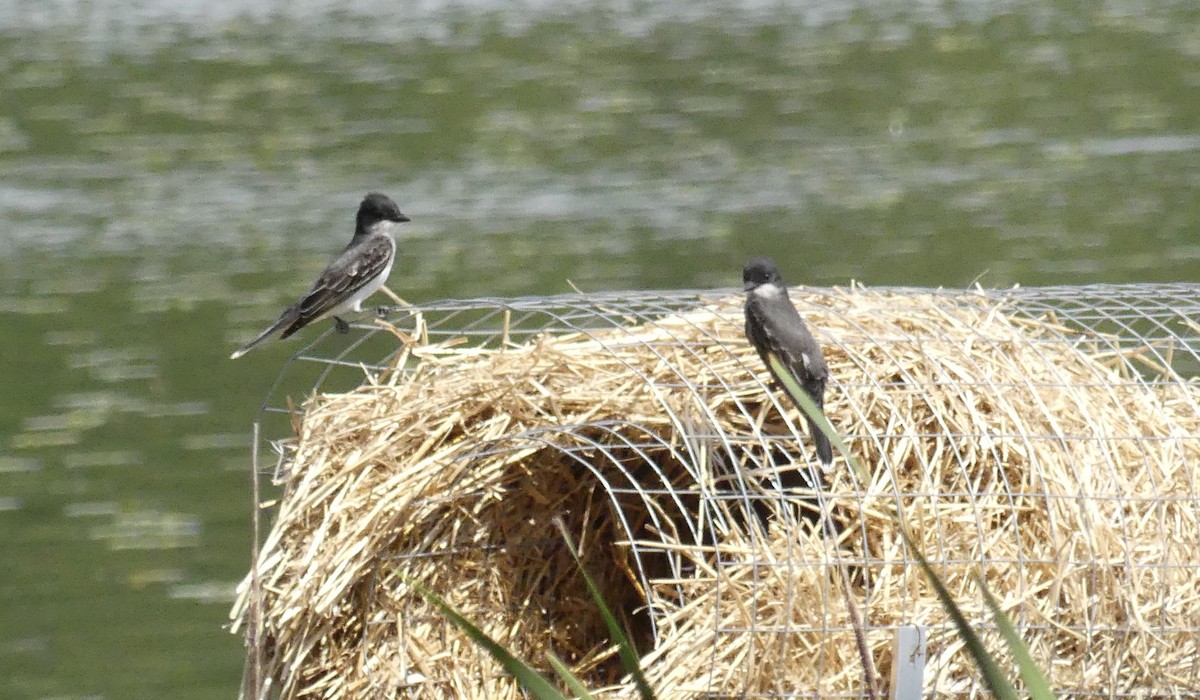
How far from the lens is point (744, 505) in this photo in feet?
19.1

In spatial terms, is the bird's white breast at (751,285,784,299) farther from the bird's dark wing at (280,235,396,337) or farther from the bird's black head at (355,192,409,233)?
the bird's black head at (355,192,409,233)

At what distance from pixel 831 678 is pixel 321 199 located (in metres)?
13.0

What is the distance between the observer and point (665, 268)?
1515 cm

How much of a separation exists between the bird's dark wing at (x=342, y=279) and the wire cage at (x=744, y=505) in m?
1.03

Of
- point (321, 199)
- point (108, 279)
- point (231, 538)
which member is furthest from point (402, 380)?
point (321, 199)

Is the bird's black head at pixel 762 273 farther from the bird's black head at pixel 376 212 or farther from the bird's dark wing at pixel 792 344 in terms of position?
the bird's black head at pixel 376 212

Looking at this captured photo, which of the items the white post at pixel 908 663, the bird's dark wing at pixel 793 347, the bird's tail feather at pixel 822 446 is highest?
the bird's dark wing at pixel 793 347

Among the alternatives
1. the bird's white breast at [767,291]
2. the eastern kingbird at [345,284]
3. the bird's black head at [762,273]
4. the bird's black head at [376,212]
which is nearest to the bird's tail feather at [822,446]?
the bird's white breast at [767,291]

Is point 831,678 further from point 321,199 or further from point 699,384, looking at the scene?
point 321,199

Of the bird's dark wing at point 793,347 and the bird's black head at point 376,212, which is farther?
the bird's black head at point 376,212

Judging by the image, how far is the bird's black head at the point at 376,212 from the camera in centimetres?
870

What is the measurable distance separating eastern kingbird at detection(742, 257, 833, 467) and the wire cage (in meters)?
0.13

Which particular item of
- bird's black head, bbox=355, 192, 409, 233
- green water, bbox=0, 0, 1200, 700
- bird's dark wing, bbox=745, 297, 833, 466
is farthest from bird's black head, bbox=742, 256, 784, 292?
green water, bbox=0, 0, 1200, 700

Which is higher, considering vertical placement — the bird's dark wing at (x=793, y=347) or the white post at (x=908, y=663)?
the bird's dark wing at (x=793, y=347)
